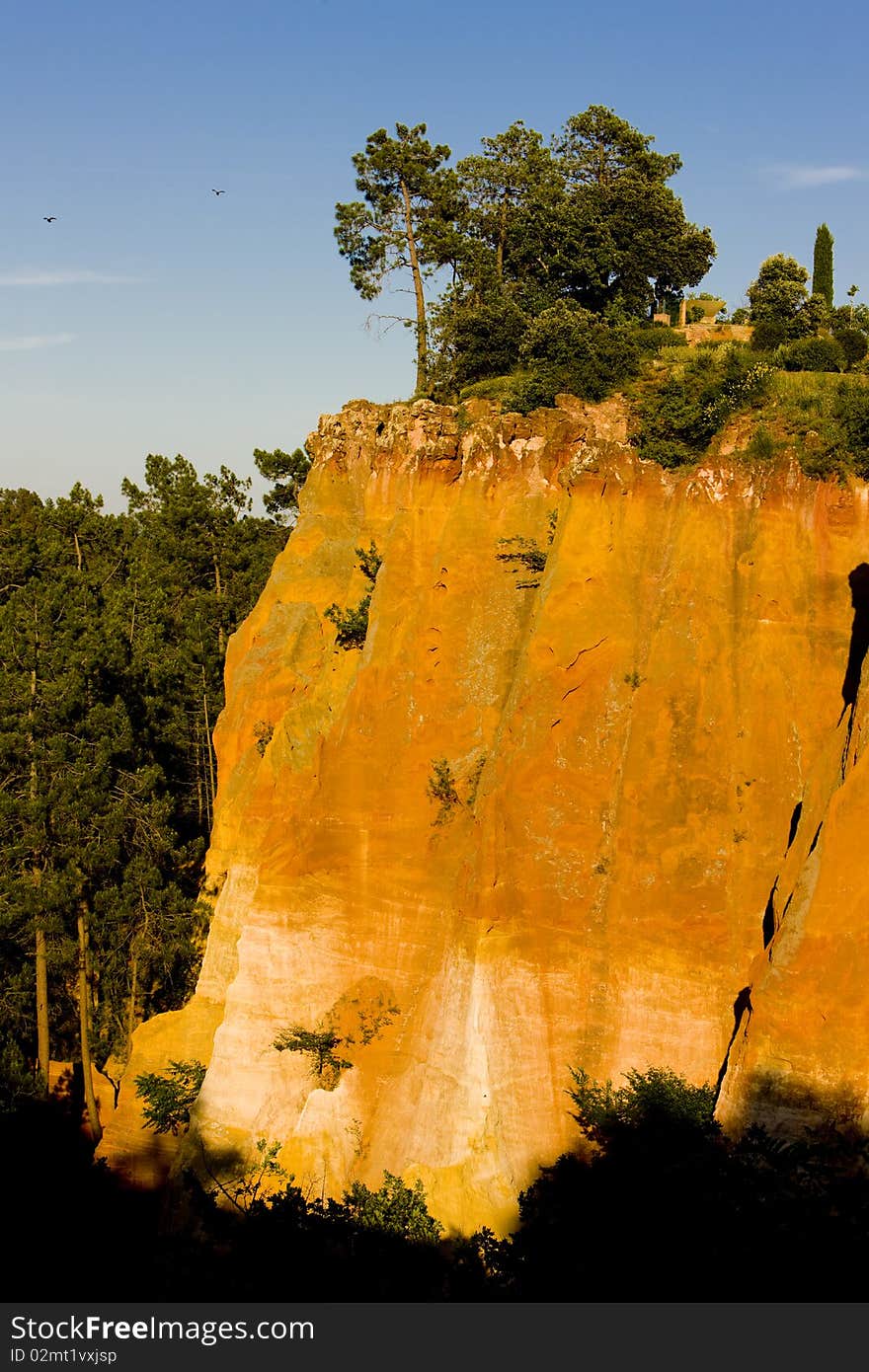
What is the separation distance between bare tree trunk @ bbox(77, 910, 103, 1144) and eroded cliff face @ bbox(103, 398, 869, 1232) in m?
10.00

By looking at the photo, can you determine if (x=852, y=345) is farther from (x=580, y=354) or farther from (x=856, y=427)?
(x=856, y=427)

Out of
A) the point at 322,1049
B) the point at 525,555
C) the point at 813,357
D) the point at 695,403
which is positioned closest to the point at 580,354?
the point at 695,403

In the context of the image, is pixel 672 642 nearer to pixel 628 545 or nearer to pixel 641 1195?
pixel 628 545

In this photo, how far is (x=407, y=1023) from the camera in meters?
21.5

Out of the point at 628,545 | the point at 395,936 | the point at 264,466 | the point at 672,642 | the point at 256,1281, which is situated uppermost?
the point at 264,466

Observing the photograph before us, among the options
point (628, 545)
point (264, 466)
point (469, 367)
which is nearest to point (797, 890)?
point (628, 545)

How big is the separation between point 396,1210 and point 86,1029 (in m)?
16.8

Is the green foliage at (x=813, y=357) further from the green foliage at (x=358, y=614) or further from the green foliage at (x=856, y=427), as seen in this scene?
the green foliage at (x=358, y=614)

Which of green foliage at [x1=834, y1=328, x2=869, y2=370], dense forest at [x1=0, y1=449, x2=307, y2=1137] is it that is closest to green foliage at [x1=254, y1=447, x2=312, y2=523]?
dense forest at [x1=0, y1=449, x2=307, y2=1137]

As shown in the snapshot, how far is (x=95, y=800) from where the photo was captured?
1248 inches

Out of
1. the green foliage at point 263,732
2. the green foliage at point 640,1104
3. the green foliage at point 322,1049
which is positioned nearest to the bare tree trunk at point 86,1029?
the green foliage at point 263,732

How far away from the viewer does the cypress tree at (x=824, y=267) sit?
39.4 m

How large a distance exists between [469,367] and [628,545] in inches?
588

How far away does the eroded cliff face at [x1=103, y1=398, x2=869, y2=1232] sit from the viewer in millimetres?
18812
